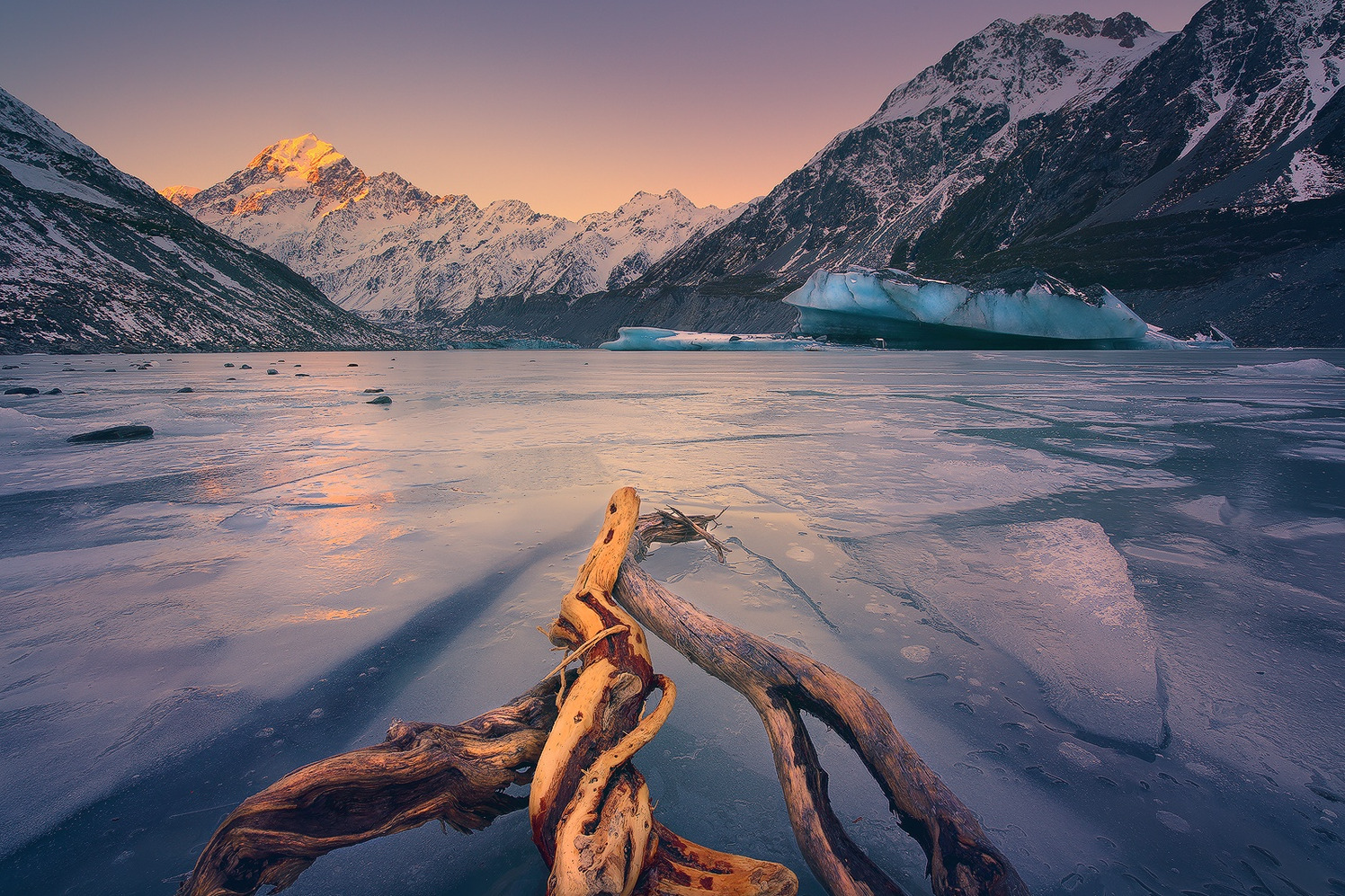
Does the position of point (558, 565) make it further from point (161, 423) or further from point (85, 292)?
point (85, 292)

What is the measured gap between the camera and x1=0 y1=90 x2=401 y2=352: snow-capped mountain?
50.3 m

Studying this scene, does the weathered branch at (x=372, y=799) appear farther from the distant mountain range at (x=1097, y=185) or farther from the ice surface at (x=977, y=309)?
the distant mountain range at (x=1097, y=185)

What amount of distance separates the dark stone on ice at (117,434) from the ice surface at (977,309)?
1412 inches

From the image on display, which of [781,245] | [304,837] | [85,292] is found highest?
[781,245]

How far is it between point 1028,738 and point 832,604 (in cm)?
93

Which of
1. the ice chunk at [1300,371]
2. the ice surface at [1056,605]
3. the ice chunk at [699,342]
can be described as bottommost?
the ice surface at [1056,605]

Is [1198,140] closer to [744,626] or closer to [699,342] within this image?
[699,342]

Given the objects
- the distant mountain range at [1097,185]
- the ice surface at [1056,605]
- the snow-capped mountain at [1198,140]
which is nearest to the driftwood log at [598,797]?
the ice surface at [1056,605]

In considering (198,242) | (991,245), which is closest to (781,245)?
(991,245)

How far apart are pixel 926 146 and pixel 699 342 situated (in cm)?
10070

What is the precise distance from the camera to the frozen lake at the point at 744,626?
1320mm

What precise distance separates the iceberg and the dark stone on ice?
118ft

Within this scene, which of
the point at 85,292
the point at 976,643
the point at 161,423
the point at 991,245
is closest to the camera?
the point at 976,643

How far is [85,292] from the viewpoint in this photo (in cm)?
5306
